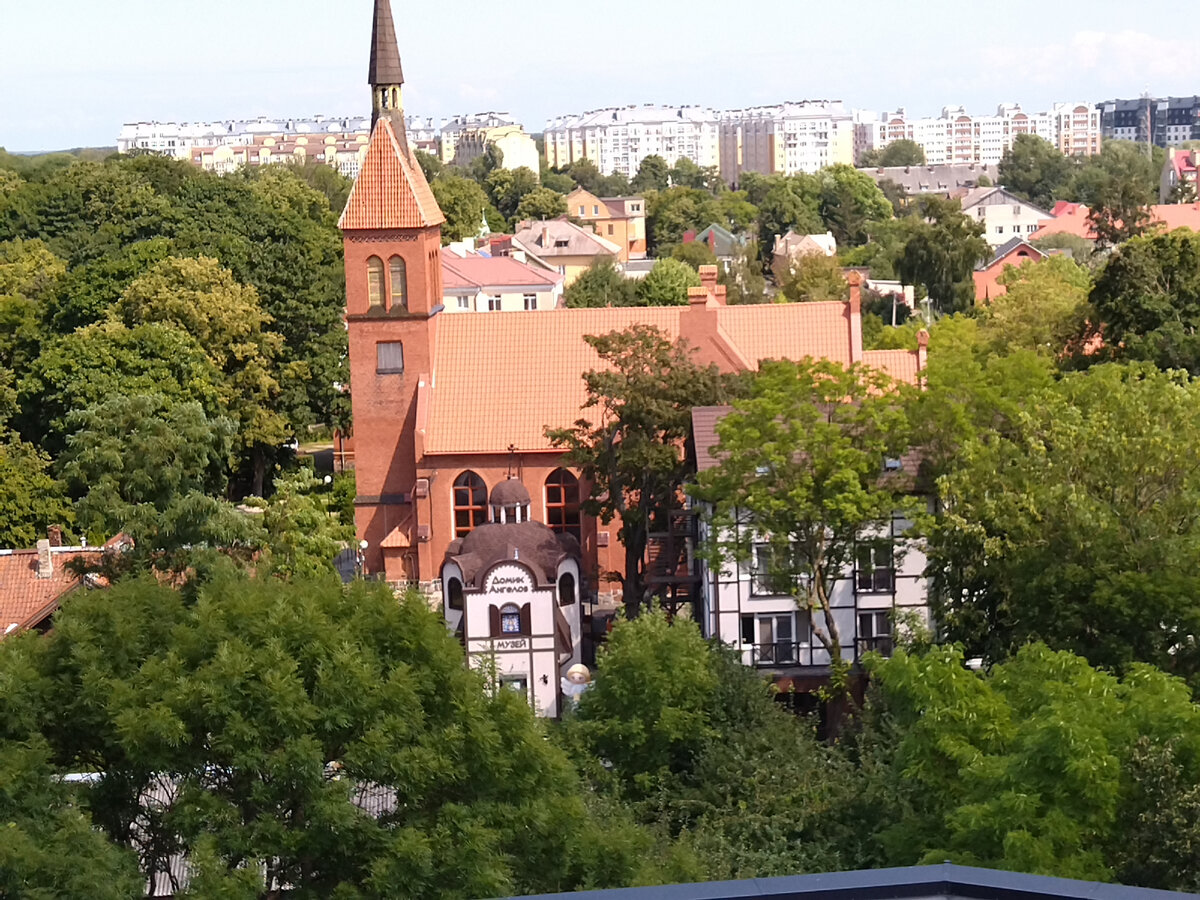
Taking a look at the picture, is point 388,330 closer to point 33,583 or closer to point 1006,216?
point 33,583

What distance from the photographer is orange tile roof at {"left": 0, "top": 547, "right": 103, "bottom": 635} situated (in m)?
37.8

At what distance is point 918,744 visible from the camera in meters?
22.7

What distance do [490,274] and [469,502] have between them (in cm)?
4607

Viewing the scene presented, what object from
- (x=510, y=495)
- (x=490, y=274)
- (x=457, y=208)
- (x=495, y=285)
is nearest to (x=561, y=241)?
(x=457, y=208)

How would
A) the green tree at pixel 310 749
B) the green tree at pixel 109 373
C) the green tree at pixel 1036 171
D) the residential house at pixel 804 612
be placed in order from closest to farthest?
the green tree at pixel 310 749 → the residential house at pixel 804 612 → the green tree at pixel 109 373 → the green tree at pixel 1036 171

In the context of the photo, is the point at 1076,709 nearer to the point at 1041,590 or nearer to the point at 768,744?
the point at 1041,590

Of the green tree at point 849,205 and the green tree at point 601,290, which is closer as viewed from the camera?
the green tree at point 601,290

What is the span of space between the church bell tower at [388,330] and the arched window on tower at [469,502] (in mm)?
1175

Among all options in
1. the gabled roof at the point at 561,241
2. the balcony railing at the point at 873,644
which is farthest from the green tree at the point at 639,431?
the gabled roof at the point at 561,241

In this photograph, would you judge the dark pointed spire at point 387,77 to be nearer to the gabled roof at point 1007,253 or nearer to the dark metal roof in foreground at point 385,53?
the dark metal roof in foreground at point 385,53

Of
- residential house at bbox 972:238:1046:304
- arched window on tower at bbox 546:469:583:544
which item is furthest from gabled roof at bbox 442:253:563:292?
arched window on tower at bbox 546:469:583:544

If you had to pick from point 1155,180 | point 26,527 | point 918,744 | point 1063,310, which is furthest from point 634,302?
point 1155,180

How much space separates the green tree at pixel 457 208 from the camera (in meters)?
112

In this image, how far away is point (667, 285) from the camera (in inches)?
3354
